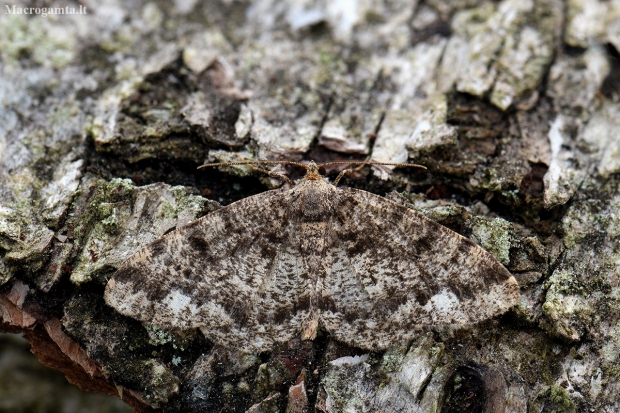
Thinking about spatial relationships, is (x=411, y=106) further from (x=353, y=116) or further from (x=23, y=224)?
(x=23, y=224)

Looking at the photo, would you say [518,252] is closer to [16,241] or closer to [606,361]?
[606,361]

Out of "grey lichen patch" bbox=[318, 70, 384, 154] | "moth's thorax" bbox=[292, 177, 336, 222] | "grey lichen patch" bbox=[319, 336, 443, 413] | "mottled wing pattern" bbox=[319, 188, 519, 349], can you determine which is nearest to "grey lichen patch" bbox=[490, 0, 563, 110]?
"grey lichen patch" bbox=[318, 70, 384, 154]

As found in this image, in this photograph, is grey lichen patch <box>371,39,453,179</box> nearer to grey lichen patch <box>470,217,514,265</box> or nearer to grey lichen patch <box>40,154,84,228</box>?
grey lichen patch <box>470,217,514,265</box>

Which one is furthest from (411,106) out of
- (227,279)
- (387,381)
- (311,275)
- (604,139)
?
(387,381)

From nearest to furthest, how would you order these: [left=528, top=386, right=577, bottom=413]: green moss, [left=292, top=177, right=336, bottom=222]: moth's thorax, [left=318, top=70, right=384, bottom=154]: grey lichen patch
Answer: [left=528, top=386, right=577, bottom=413]: green moss, [left=292, top=177, right=336, bottom=222]: moth's thorax, [left=318, top=70, right=384, bottom=154]: grey lichen patch

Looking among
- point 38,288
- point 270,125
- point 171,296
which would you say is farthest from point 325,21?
point 38,288

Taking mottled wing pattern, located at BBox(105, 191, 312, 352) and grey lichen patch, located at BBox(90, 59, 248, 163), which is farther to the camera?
grey lichen patch, located at BBox(90, 59, 248, 163)

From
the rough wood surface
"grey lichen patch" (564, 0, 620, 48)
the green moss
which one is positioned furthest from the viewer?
"grey lichen patch" (564, 0, 620, 48)

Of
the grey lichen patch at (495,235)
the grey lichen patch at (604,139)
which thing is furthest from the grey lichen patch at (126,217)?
the grey lichen patch at (604,139)
